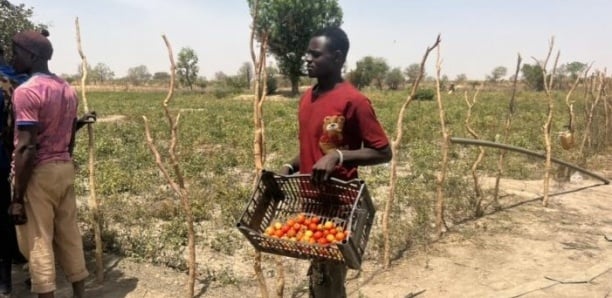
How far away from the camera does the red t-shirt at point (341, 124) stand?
7.38 ft

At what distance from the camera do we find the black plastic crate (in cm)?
215

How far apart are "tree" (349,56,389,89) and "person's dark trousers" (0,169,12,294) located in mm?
42286

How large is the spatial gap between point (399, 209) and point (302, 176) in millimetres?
4033

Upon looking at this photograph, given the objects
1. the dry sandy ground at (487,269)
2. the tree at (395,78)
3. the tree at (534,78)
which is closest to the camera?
the dry sandy ground at (487,269)

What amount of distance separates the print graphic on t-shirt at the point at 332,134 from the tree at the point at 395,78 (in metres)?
51.6

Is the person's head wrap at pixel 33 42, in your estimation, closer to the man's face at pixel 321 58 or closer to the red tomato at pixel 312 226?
the man's face at pixel 321 58

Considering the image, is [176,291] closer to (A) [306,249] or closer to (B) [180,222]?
(B) [180,222]

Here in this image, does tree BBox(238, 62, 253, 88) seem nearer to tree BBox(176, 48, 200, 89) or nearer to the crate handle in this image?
tree BBox(176, 48, 200, 89)

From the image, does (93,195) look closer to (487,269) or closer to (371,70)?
(487,269)

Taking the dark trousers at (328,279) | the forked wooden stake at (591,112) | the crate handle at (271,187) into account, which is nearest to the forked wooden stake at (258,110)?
the crate handle at (271,187)

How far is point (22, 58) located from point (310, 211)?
199 centimetres

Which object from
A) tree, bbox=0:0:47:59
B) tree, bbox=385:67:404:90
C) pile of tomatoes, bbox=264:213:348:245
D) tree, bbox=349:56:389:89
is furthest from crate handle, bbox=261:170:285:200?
tree, bbox=385:67:404:90

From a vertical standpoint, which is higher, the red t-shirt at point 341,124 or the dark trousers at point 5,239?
the red t-shirt at point 341,124

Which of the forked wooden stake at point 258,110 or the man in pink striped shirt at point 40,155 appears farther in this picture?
the forked wooden stake at point 258,110
